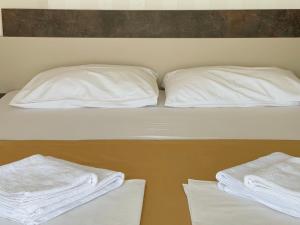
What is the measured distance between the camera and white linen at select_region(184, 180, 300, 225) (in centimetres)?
105

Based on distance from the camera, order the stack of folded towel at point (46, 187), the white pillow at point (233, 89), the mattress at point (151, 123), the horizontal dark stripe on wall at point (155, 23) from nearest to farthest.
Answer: the stack of folded towel at point (46, 187) → the mattress at point (151, 123) → the white pillow at point (233, 89) → the horizontal dark stripe on wall at point (155, 23)

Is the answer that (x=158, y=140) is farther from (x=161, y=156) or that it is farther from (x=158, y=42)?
(x=158, y=42)

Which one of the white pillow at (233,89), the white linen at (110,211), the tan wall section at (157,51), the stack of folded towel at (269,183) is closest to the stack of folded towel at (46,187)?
the white linen at (110,211)

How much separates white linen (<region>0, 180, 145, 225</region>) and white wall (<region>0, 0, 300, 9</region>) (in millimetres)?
1603

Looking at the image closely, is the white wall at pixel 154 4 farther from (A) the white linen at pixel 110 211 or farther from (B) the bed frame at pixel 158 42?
(A) the white linen at pixel 110 211

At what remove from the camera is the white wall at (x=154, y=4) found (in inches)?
101

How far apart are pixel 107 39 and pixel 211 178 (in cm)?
145

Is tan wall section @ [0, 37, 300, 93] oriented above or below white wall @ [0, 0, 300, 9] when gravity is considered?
below

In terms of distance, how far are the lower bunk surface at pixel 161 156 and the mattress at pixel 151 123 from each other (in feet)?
0.43

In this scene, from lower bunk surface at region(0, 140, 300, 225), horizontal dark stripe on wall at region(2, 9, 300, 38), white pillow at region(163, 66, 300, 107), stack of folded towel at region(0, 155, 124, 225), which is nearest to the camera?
stack of folded towel at region(0, 155, 124, 225)

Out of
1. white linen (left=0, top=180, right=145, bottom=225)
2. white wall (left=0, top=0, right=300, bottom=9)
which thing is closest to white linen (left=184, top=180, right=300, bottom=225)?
white linen (left=0, top=180, right=145, bottom=225)

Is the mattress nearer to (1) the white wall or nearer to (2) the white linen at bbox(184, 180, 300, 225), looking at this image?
(2) the white linen at bbox(184, 180, 300, 225)

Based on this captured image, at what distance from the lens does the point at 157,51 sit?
2.57 m

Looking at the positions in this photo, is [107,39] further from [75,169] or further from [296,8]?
[75,169]
